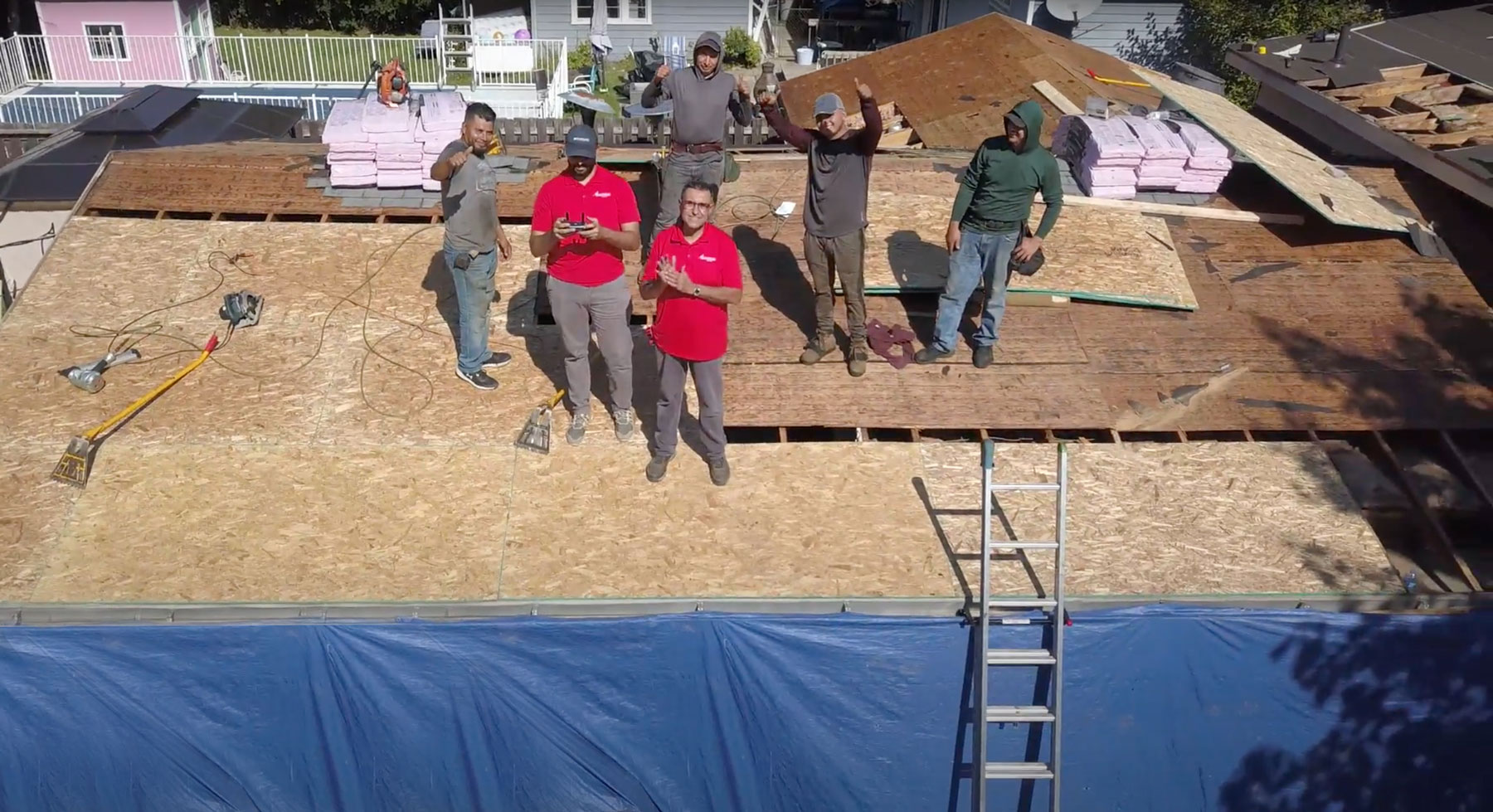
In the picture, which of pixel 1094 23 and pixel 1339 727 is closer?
pixel 1339 727

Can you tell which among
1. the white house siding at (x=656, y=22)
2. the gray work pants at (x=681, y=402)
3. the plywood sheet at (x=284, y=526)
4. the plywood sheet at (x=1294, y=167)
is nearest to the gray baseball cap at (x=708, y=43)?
the gray work pants at (x=681, y=402)

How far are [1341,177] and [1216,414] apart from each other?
14.9ft

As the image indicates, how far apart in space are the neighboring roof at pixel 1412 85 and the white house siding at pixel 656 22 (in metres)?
13.8

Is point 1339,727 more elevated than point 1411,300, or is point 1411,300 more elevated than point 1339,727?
point 1411,300

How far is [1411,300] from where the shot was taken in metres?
9.41

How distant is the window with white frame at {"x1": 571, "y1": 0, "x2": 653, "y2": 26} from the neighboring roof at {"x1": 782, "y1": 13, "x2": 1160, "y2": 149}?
1007 cm

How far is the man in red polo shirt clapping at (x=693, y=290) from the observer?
6.57 m

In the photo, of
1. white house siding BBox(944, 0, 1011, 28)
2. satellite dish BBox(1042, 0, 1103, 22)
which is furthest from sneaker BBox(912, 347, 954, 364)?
white house siding BBox(944, 0, 1011, 28)

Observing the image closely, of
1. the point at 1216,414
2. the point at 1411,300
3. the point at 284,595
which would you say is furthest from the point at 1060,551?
the point at 1411,300

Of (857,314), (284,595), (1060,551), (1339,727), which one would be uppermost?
(857,314)

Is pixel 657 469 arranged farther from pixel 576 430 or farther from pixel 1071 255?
pixel 1071 255

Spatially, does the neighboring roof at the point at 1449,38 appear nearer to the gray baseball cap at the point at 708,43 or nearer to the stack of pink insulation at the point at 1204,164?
the stack of pink insulation at the point at 1204,164

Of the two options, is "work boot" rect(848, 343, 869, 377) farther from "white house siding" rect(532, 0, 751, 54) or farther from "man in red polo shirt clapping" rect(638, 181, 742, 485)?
"white house siding" rect(532, 0, 751, 54)

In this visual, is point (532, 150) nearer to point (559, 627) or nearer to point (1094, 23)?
point (559, 627)
